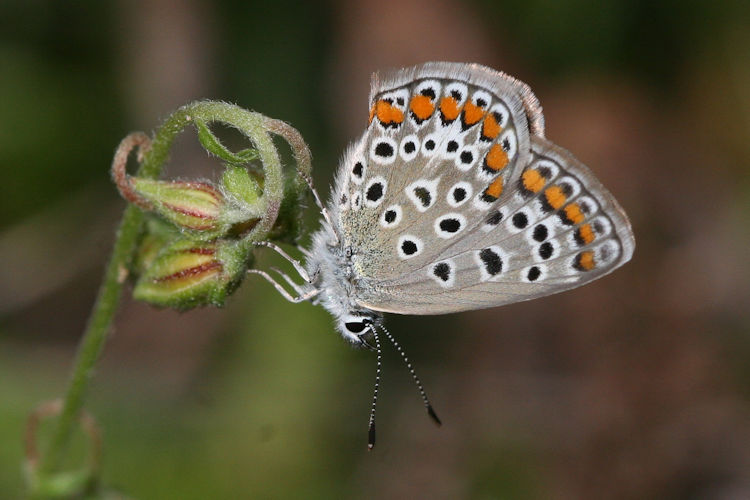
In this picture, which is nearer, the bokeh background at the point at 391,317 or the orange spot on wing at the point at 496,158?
the orange spot on wing at the point at 496,158

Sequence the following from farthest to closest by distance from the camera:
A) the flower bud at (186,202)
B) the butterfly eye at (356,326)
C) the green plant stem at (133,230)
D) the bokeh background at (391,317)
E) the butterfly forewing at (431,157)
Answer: the bokeh background at (391,317) → the butterfly eye at (356,326) → the butterfly forewing at (431,157) → the flower bud at (186,202) → the green plant stem at (133,230)

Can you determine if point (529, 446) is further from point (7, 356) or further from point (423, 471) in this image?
point (7, 356)

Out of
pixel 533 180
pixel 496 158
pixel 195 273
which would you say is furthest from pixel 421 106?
pixel 195 273

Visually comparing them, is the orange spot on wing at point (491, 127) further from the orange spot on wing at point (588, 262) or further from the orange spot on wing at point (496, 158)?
the orange spot on wing at point (588, 262)

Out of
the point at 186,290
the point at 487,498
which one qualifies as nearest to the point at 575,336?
the point at 487,498

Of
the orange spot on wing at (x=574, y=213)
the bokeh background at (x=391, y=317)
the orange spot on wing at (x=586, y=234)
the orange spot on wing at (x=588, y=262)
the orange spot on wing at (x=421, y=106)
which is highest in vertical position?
the orange spot on wing at (x=421, y=106)

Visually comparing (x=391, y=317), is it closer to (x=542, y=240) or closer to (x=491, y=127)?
(x=542, y=240)

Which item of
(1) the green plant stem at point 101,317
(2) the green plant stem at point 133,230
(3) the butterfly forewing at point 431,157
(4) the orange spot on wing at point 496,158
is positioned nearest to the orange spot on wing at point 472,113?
(3) the butterfly forewing at point 431,157
